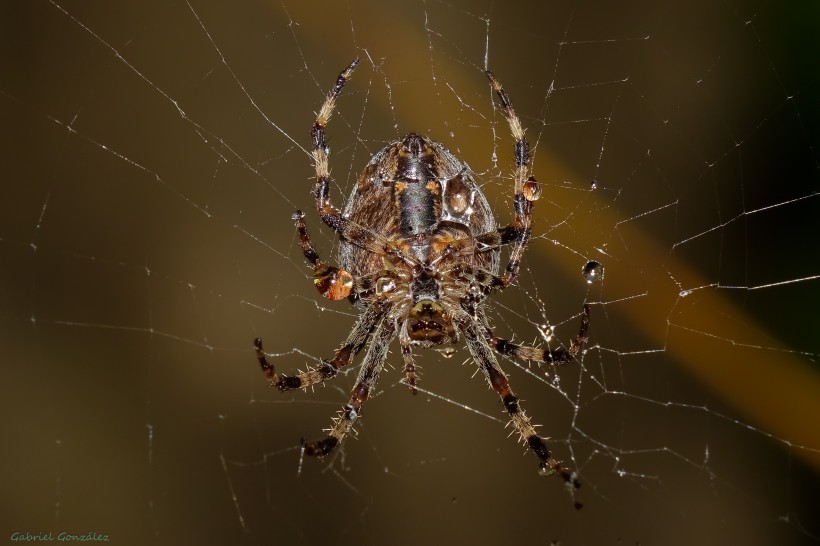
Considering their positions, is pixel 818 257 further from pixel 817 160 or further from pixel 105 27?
pixel 105 27

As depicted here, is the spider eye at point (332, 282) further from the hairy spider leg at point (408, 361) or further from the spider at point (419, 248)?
the hairy spider leg at point (408, 361)

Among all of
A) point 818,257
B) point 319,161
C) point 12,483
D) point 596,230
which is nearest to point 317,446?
point 319,161

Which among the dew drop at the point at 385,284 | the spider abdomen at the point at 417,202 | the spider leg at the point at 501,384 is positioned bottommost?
the spider leg at the point at 501,384

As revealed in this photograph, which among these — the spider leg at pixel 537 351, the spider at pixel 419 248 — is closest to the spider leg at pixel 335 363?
the spider at pixel 419 248

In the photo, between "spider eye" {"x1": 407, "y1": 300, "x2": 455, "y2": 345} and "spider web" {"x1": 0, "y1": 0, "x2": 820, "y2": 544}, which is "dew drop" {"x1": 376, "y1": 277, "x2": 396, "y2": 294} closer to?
"spider eye" {"x1": 407, "y1": 300, "x2": 455, "y2": 345}

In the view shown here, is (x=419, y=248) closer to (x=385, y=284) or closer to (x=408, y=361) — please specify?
(x=385, y=284)
